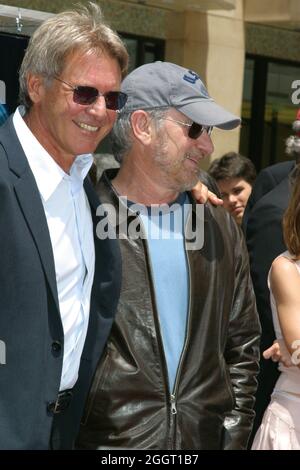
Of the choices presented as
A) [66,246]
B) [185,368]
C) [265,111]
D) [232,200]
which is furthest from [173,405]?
[265,111]

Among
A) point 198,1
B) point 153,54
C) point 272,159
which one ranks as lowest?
point 272,159

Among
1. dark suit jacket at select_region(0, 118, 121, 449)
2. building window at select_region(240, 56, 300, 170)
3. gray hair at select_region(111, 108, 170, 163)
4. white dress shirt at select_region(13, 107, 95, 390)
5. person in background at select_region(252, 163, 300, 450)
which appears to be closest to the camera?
dark suit jacket at select_region(0, 118, 121, 449)

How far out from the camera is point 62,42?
324cm

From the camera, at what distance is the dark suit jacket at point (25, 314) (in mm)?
3029

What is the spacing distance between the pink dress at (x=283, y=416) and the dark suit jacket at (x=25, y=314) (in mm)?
996

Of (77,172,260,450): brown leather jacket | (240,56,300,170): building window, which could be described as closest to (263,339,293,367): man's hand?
(77,172,260,450): brown leather jacket

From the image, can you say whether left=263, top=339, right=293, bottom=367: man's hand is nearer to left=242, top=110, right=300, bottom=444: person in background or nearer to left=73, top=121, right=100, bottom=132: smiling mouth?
left=242, top=110, right=300, bottom=444: person in background

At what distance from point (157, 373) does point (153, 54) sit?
377 inches

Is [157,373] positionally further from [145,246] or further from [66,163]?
[66,163]

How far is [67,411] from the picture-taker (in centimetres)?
329

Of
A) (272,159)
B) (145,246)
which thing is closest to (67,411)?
(145,246)

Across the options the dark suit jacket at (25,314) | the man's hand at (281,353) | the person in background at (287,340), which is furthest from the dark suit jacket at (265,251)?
the dark suit jacket at (25,314)

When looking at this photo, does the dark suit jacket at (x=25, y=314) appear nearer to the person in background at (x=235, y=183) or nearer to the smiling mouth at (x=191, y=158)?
the smiling mouth at (x=191, y=158)

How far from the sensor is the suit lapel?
3.08 m
